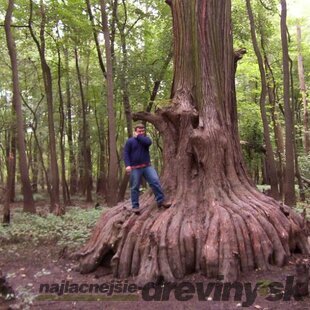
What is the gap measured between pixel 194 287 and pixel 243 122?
18.5m

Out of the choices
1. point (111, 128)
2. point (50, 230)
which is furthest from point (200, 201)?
point (111, 128)

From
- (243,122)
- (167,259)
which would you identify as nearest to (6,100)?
(243,122)

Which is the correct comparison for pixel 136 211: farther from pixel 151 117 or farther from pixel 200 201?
pixel 151 117

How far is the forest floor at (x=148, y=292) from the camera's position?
17.7 ft

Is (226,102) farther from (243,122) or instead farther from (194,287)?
(243,122)

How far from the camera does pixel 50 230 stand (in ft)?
36.0

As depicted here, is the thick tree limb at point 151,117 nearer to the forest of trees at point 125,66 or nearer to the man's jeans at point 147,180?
the man's jeans at point 147,180

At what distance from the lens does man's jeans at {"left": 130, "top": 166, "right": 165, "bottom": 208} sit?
7387 mm

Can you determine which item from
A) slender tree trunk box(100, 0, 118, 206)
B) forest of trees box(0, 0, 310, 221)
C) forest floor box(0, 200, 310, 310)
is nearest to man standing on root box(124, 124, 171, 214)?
forest floor box(0, 200, 310, 310)

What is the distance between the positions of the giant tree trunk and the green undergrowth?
6.55 ft

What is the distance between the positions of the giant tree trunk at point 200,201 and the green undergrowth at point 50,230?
1997 millimetres

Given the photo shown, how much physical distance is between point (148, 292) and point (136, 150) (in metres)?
2.68

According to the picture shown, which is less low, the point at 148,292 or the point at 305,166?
the point at 305,166

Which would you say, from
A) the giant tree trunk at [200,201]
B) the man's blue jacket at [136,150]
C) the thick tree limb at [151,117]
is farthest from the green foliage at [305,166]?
the man's blue jacket at [136,150]
